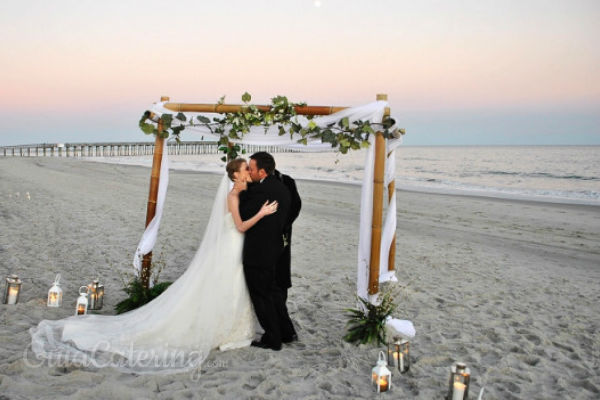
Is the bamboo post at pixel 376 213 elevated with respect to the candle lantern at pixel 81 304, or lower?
elevated

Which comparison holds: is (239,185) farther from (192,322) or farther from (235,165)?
(192,322)

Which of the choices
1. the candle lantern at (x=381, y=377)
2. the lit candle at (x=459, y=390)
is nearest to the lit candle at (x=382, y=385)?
the candle lantern at (x=381, y=377)

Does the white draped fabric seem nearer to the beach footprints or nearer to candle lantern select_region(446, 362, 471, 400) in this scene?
candle lantern select_region(446, 362, 471, 400)

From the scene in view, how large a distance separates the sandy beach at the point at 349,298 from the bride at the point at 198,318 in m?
0.21

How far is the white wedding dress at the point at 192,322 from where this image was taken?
4.64 m

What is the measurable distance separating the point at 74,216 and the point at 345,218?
24.6 feet

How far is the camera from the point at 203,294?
487 centimetres

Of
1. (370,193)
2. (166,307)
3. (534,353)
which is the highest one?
(370,193)

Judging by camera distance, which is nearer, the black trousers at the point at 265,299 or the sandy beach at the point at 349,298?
the sandy beach at the point at 349,298

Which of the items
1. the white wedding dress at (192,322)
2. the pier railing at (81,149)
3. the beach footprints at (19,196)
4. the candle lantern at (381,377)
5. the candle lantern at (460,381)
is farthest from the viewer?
the pier railing at (81,149)

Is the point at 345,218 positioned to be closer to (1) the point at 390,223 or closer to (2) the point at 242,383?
(1) the point at 390,223

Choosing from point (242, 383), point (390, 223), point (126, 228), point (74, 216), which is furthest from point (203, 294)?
point (74, 216)

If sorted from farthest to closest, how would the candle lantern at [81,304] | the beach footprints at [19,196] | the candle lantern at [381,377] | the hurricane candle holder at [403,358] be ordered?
the beach footprints at [19,196] → the candle lantern at [81,304] → the hurricane candle holder at [403,358] → the candle lantern at [381,377]

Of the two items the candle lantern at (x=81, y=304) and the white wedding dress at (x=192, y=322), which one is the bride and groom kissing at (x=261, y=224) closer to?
the white wedding dress at (x=192, y=322)
